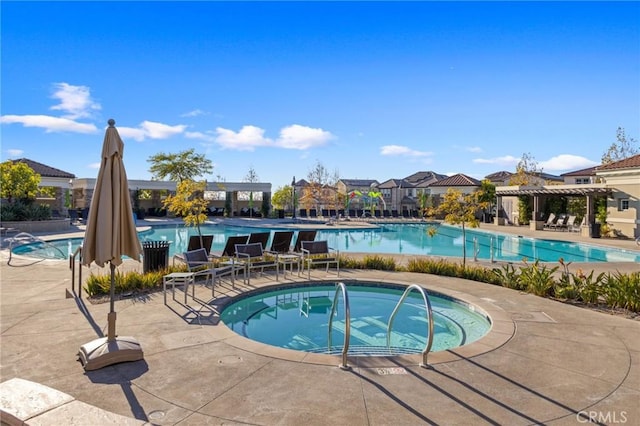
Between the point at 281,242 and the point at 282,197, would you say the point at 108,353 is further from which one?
the point at 282,197

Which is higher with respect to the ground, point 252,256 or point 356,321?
point 252,256

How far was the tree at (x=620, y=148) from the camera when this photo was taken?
1479 inches

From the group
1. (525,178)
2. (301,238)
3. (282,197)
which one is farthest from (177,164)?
(525,178)

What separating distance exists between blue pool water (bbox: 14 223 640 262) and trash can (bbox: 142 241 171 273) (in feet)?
20.0

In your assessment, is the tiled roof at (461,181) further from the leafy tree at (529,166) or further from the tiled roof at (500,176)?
the tiled roof at (500,176)

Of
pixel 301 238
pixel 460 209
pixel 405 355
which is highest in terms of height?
pixel 460 209

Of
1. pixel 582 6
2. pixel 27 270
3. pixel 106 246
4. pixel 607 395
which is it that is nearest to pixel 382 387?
pixel 607 395

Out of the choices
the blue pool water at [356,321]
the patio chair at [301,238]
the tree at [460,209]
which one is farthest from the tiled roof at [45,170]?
the tree at [460,209]

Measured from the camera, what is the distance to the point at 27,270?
9.51 m

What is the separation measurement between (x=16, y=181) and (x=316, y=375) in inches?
899

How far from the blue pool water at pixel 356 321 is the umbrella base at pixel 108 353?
6.47ft

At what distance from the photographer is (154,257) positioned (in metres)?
8.38

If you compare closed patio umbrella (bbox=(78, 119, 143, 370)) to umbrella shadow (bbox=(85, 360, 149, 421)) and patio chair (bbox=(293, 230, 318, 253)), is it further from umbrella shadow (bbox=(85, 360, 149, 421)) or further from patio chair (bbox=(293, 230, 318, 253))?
patio chair (bbox=(293, 230, 318, 253))

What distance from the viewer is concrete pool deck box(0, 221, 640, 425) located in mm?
3172
